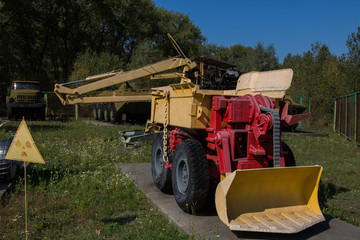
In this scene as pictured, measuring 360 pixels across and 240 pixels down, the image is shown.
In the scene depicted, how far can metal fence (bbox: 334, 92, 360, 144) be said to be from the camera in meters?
13.2

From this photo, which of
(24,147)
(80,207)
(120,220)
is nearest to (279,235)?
(120,220)

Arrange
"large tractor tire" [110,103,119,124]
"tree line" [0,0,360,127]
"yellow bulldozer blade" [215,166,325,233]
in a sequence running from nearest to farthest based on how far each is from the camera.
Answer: "yellow bulldozer blade" [215,166,325,233]
"large tractor tire" [110,103,119,124]
"tree line" [0,0,360,127]

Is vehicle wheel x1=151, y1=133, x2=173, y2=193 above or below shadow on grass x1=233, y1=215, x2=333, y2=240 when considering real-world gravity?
above

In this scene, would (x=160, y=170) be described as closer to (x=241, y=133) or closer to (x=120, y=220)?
(x=120, y=220)

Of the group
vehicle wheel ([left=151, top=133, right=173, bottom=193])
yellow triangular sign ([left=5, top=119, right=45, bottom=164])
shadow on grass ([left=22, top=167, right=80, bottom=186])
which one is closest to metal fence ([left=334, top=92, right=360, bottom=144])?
vehicle wheel ([left=151, top=133, right=173, bottom=193])

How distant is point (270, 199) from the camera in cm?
441

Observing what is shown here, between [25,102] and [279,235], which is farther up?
[25,102]

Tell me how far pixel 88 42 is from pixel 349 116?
32.6m

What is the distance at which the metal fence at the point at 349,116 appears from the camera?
43.2 ft

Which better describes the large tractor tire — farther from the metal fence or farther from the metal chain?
the metal chain

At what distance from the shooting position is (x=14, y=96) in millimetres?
22281

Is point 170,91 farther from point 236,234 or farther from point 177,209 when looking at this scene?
point 236,234

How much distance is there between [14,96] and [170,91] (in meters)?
19.3

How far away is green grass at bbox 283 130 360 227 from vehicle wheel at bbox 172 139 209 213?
2.04m
